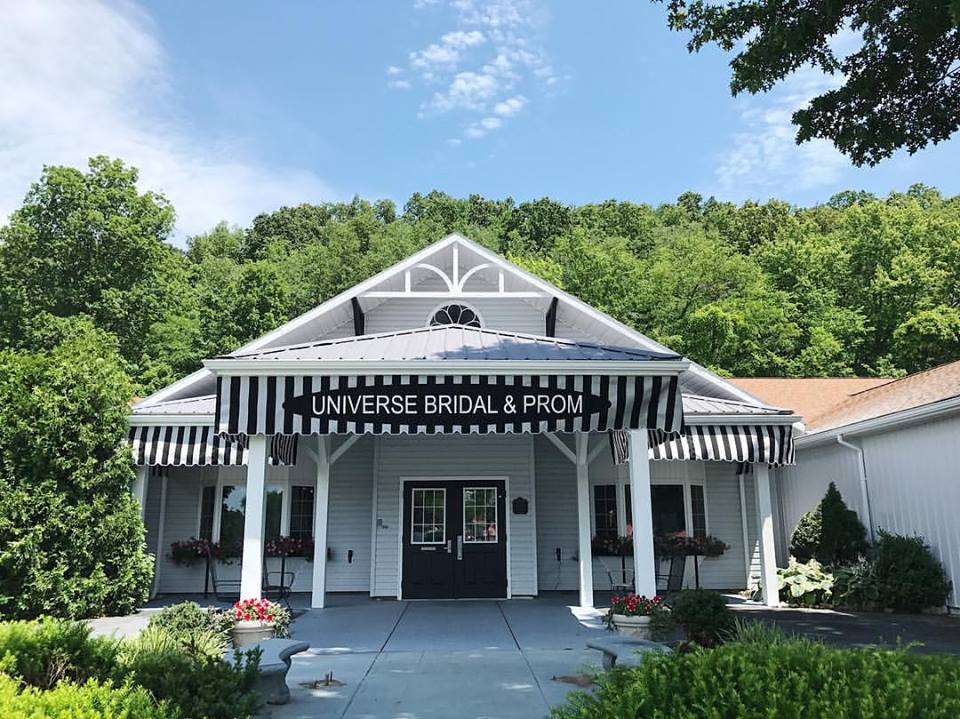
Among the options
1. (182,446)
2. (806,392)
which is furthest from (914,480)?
(182,446)

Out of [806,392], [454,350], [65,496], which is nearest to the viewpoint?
[454,350]

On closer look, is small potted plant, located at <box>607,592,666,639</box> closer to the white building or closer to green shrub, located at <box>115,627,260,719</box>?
green shrub, located at <box>115,627,260,719</box>

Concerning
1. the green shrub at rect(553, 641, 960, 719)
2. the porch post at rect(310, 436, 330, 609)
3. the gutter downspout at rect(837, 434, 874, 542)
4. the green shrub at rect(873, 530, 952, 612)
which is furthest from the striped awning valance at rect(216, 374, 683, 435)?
the gutter downspout at rect(837, 434, 874, 542)

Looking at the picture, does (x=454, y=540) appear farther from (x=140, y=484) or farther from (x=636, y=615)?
(x=140, y=484)

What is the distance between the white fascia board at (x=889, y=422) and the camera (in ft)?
35.9

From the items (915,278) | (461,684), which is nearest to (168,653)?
(461,684)

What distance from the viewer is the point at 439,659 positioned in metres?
8.45

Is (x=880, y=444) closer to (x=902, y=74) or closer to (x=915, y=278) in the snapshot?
(x=902, y=74)

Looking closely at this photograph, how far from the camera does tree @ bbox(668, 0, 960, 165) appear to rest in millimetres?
8484

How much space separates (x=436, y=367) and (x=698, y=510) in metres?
9.20

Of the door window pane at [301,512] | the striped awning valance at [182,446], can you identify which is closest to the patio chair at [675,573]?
the door window pane at [301,512]

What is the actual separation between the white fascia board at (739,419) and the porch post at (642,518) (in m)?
3.41

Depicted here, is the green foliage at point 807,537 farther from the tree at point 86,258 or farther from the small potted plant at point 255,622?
the tree at point 86,258

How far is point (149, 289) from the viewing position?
32500mm
